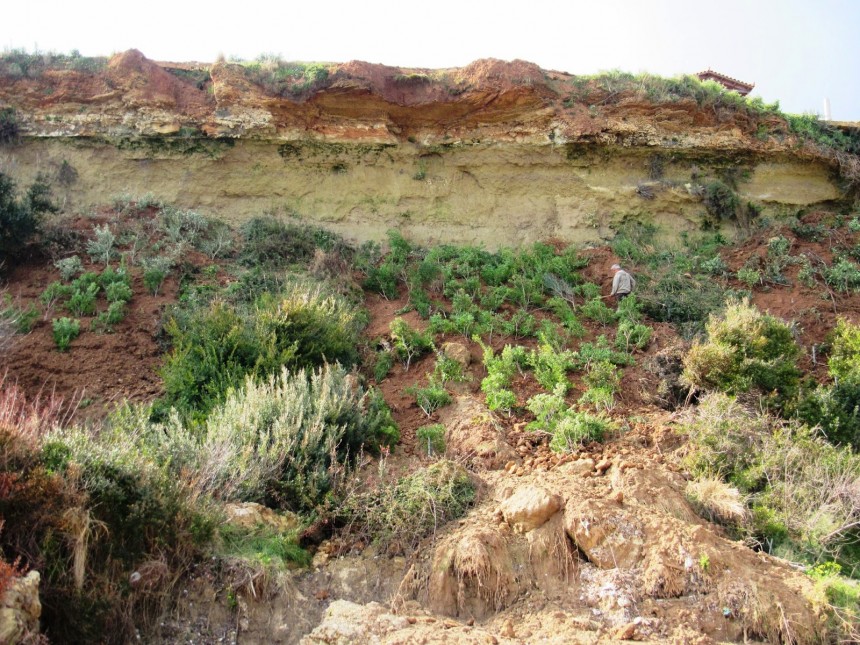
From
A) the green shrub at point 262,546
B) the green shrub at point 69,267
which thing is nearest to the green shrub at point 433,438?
the green shrub at point 262,546

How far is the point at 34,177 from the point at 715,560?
44.9 ft

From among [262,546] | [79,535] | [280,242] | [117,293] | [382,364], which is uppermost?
[280,242]

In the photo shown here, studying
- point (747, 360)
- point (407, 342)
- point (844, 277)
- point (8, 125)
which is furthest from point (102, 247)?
point (844, 277)

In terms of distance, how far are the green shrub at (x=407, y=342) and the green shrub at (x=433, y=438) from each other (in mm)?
1813

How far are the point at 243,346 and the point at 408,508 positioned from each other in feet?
11.4

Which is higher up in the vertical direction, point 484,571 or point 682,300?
point 682,300

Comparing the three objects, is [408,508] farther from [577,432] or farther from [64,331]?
[64,331]

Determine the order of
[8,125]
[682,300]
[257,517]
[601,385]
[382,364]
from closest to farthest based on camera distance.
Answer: [257,517] < [601,385] < [382,364] < [682,300] < [8,125]

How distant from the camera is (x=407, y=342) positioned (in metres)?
10.4

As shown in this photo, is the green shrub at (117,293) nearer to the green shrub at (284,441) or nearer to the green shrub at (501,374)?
the green shrub at (284,441)

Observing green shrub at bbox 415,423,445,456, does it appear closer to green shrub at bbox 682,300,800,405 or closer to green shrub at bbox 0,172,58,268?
green shrub at bbox 682,300,800,405

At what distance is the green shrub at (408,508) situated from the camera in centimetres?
624

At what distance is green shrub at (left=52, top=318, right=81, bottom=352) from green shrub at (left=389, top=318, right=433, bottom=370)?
4.37 metres

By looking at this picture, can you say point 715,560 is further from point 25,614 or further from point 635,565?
point 25,614
